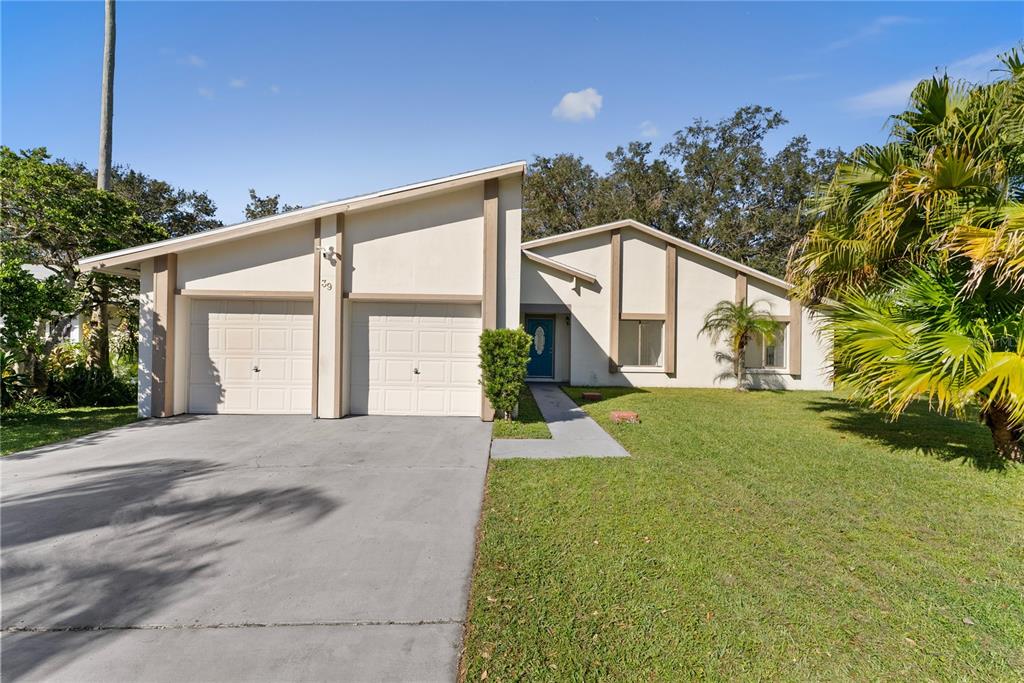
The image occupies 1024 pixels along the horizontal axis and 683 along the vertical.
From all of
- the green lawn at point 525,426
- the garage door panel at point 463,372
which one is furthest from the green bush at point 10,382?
the green lawn at point 525,426

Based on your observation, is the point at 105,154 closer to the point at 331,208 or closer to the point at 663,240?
the point at 331,208

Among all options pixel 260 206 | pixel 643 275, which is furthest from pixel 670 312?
pixel 260 206

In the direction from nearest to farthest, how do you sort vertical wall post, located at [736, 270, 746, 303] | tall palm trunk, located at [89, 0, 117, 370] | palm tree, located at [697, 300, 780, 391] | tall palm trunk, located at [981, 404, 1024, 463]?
tall palm trunk, located at [981, 404, 1024, 463] < tall palm trunk, located at [89, 0, 117, 370] < palm tree, located at [697, 300, 780, 391] < vertical wall post, located at [736, 270, 746, 303]

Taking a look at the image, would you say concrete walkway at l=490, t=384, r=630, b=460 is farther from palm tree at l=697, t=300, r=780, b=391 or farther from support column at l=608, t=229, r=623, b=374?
palm tree at l=697, t=300, r=780, b=391

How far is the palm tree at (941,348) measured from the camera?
17.4ft

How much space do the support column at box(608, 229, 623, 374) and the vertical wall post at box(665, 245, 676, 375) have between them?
1550 millimetres

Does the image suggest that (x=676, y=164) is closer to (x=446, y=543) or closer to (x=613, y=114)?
(x=613, y=114)

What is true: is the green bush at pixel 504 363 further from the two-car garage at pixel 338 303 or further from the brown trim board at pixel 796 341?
the brown trim board at pixel 796 341

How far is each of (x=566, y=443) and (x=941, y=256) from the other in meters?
5.87

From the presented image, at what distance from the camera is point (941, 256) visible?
572 centimetres

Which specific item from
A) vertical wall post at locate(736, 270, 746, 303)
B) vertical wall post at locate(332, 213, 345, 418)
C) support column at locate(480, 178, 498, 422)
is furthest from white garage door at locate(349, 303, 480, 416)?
vertical wall post at locate(736, 270, 746, 303)

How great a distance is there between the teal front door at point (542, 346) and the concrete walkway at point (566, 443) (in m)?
5.17

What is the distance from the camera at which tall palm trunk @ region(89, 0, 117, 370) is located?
10773 mm

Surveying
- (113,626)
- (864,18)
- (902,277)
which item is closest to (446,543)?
(113,626)
